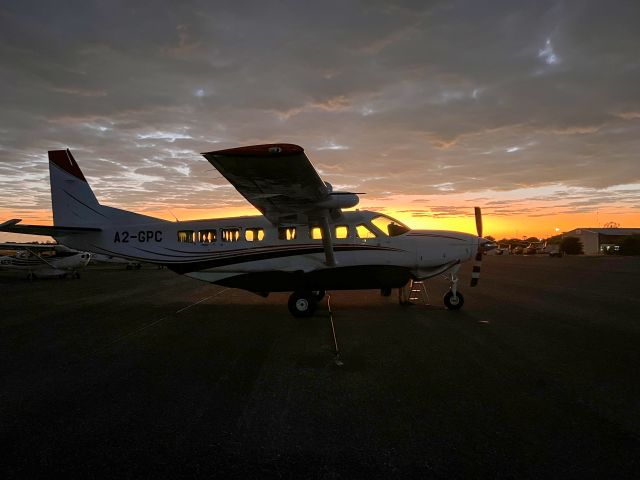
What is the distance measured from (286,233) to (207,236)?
2.65 m

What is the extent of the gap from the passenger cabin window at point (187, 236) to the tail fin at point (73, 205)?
1.82 metres

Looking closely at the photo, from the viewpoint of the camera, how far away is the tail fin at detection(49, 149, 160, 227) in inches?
533

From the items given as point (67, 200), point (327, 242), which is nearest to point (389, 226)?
point (327, 242)

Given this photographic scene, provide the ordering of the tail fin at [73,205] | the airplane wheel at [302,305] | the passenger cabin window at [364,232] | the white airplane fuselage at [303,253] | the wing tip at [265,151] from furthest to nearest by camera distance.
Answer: the tail fin at [73,205] → the passenger cabin window at [364,232] → the white airplane fuselage at [303,253] → the airplane wheel at [302,305] → the wing tip at [265,151]

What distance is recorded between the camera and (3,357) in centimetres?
693

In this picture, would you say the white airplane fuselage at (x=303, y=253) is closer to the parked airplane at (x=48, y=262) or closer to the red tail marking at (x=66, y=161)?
the red tail marking at (x=66, y=161)

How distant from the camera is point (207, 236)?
1238cm

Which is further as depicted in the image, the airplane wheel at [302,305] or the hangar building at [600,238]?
the hangar building at [600,238]

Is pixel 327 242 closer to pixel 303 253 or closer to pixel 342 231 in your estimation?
pixel 342 231

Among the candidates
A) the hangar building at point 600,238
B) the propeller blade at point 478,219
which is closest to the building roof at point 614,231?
the hangar building at point 600,238

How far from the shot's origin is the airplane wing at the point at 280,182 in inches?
260

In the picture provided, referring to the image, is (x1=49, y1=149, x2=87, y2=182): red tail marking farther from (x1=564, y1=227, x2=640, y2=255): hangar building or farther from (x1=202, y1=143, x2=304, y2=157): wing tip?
(x1=564, y1=227, x2=640, y2=255): hangar building

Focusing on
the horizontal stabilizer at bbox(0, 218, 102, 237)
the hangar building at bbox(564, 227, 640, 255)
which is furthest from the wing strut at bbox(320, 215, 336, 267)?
the hangar building at bbox(564, 227, 640, 255)

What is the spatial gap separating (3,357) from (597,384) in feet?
31.5
